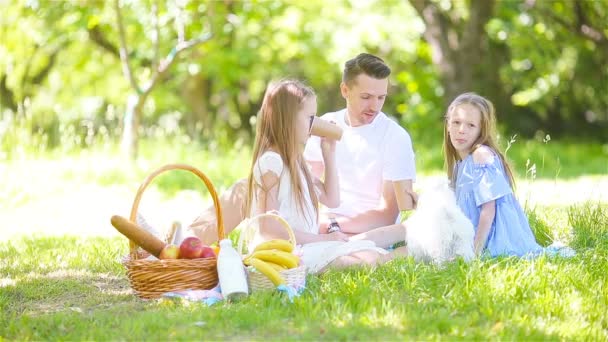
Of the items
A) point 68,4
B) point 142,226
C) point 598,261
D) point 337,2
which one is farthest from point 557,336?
point 337,2

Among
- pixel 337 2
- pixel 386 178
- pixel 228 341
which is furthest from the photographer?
pixel 337 2

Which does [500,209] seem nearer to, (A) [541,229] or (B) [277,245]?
(A) [541,229]

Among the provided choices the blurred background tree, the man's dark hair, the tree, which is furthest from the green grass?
the blurred background tree

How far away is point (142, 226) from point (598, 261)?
250 centimetres

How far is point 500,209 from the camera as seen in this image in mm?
4742

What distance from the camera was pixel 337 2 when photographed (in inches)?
627

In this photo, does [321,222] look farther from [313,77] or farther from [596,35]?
[313,77]

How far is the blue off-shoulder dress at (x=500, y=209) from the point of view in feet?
15.4

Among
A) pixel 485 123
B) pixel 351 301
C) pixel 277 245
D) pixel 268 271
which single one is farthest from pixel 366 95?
pixel 351 301

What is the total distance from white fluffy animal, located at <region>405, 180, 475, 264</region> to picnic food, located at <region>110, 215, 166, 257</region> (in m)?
1.41

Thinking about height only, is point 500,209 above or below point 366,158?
below

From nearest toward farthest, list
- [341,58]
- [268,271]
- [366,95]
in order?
1. [268,271]
2. [366,95]
3. [341,58]

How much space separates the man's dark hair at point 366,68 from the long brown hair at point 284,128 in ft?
2.03

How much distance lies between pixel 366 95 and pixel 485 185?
928 mm
